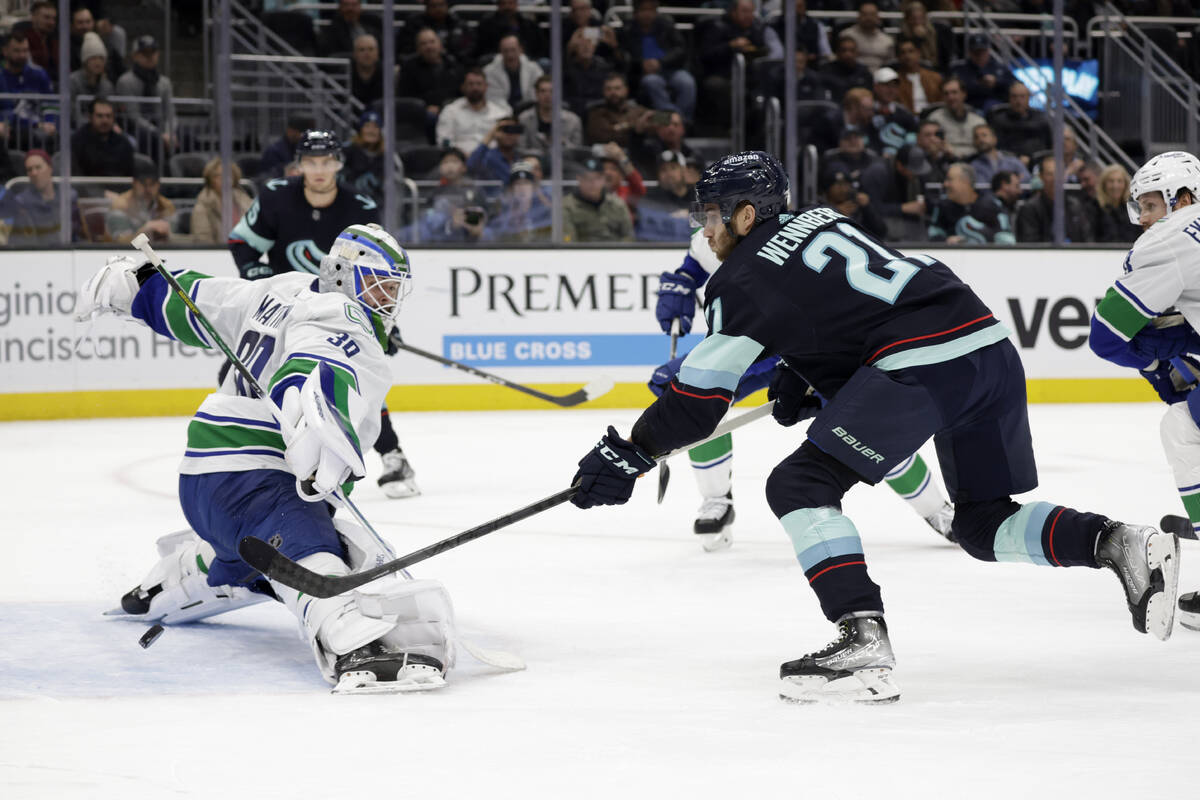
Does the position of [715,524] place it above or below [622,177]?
below

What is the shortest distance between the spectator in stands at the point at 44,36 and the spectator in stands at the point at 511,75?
7.57 ft

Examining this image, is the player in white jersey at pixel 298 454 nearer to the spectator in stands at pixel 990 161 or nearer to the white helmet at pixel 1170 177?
the white helmet at pixel 1170 177

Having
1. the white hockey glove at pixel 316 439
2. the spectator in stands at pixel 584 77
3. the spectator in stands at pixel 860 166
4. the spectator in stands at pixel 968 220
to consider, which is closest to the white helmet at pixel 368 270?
the white hockey glove at pixel 316 439

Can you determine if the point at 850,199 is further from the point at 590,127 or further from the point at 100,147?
the point at 100,147

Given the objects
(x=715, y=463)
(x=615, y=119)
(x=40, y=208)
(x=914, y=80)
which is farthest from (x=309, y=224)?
(x=914, y=80)

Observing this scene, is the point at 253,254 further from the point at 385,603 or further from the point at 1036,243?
the point at 1036,243

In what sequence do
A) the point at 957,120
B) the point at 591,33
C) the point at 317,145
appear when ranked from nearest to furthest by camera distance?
the point at 317,145 < the point at 591,33 < the point at 957,120

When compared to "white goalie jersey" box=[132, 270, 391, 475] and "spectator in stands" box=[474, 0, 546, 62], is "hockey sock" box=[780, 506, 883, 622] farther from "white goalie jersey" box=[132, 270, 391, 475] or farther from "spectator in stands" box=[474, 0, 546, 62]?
"spectator in stands" box=[474, 0, 546, 62]

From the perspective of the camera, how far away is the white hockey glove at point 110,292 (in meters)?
3.24

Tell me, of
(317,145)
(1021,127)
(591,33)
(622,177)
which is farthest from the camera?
(1021,127)

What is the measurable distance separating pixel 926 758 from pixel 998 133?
7381 millimetres

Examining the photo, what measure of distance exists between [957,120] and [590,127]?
2.28 meters

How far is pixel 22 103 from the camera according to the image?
770 centimetres

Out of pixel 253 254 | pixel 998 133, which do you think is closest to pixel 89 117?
pixel 253 254
